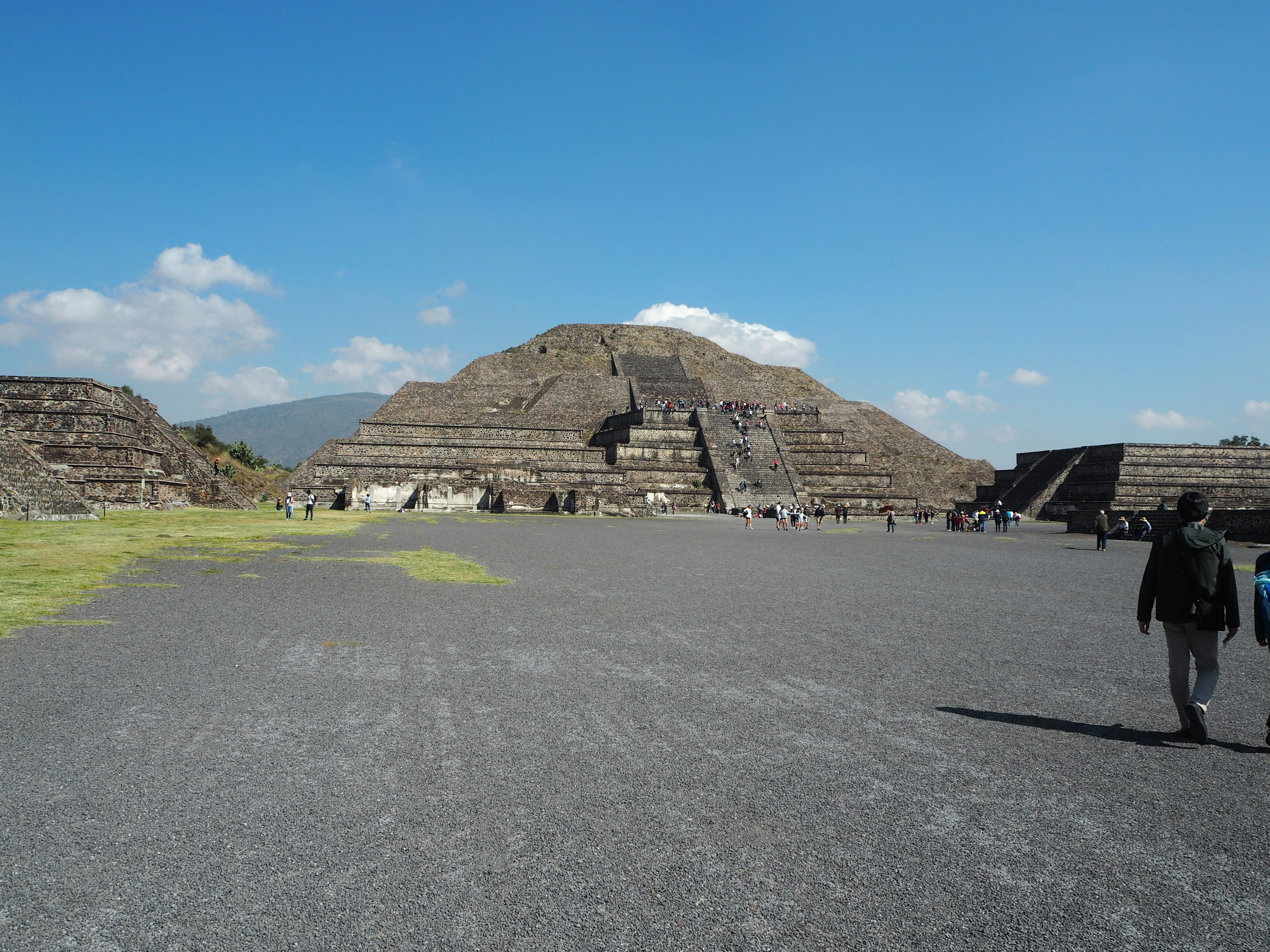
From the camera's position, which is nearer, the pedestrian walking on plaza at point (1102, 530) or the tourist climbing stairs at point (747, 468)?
the pedestrian walking on plaza at point (1102, 530)

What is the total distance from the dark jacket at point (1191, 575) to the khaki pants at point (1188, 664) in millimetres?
71

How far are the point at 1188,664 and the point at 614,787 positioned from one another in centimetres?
298

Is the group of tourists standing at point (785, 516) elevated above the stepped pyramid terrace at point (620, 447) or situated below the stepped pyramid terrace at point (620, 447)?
below

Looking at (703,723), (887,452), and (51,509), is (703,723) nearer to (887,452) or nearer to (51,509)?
(51,509)

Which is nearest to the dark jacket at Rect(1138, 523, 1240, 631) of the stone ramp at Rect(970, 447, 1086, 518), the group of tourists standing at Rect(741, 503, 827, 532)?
the group of tourists standing at Rect(741, 503, 827, 532)

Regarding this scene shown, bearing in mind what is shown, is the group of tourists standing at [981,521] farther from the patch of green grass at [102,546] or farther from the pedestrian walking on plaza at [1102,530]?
the patch of green grass at [102,546]

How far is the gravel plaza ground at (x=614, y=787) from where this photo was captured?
229 cm

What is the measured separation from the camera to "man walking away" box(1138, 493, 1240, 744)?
155 inches

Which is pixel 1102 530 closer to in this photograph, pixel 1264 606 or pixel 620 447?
pixel 1264 606

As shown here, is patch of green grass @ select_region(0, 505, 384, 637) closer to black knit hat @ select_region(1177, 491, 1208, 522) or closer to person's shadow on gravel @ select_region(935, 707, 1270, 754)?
person's shadow on gravel @ select_region(935, 707, 1270, 754)

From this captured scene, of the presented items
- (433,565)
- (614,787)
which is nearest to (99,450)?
(433,565)

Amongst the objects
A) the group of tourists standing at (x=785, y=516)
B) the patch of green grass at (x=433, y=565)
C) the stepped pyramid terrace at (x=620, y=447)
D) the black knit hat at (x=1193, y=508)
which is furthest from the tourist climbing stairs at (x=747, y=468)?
the black knit hat at (x=1193, y=508)

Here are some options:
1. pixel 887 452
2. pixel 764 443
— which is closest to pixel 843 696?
pixel 764 443

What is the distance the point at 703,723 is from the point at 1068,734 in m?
1.78
